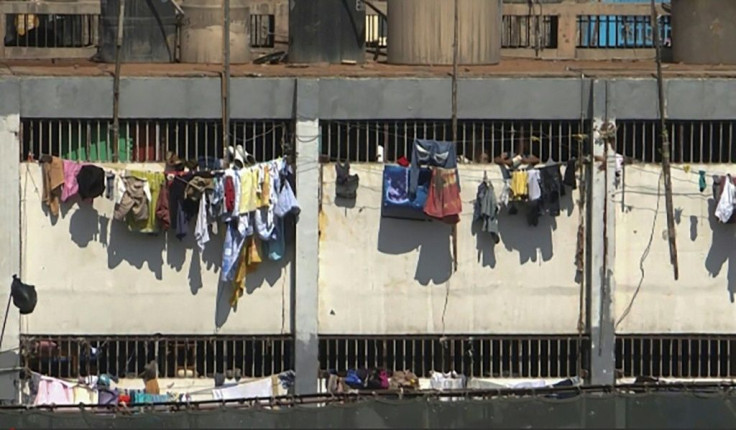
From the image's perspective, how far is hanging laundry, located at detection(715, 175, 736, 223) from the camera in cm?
2088

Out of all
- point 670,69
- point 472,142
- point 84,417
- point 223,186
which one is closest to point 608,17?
point 670,69

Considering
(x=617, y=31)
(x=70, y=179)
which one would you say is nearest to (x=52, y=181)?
(x=70, y=179)

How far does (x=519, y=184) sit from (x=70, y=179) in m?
4.90

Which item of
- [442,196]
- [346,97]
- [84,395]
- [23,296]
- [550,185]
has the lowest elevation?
[84,395]

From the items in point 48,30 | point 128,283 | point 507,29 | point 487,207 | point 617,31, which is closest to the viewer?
point 487,207

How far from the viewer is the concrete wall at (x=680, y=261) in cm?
2112

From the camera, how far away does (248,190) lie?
20562mm

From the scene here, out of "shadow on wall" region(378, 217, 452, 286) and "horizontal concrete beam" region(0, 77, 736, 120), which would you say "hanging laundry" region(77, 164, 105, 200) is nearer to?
"horizontal concrete beam" region(0, 77, 736, 120)

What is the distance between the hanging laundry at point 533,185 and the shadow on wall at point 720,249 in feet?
6.60

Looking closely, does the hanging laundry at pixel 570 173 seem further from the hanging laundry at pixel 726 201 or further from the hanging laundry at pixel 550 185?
the hanging laundry at pixel 726 201

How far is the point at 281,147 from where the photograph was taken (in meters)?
21.0

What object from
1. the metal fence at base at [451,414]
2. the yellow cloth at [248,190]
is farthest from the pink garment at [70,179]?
the metal fence at base at [451,414]

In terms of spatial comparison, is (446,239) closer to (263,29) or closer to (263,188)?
(263,188)

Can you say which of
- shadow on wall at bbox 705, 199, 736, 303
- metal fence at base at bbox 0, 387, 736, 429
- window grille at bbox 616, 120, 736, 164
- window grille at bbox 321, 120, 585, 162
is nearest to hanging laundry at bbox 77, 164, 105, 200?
window grille at bbox 321, 120, 585, 162
